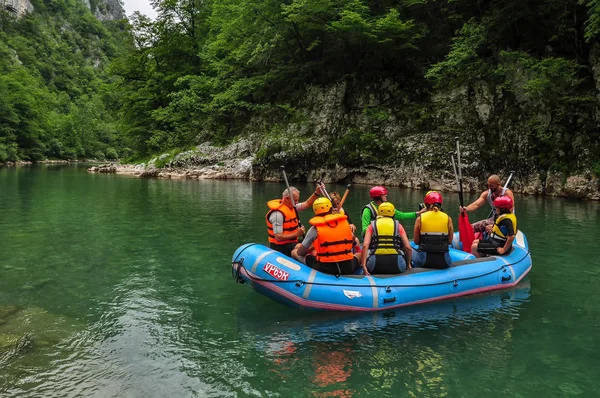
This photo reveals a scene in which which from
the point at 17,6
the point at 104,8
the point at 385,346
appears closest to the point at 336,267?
the point at 385,346

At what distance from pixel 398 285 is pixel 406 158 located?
2024 centimetres

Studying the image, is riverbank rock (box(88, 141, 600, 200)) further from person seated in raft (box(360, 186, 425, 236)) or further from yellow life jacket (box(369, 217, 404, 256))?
yellow life jacket (box(369, 217, 404, 256))

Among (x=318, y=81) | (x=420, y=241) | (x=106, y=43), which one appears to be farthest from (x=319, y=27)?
(x=106, y=43)

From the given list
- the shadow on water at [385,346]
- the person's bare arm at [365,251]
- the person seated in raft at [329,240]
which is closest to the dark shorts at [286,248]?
the person seated in raft at [329,240]

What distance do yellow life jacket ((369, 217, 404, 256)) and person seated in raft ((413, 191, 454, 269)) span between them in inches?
20.4

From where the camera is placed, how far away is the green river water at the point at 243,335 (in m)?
4.18

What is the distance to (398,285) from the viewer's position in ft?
20.3

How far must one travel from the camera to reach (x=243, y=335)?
5.34m

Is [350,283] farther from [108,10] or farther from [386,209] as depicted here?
[108,10]

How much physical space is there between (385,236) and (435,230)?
0.88 m

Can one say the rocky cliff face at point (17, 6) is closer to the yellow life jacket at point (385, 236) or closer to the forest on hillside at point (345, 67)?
the forest on hillside at point (345, 67)

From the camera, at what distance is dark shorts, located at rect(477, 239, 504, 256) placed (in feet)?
24.9

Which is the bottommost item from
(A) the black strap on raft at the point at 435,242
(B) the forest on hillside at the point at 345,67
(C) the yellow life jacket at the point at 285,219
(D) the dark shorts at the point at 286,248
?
(D) the dark shorts at the point at 286,248

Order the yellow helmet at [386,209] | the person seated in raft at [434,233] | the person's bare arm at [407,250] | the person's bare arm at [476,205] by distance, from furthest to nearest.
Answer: the person's bare arm at [476,205] < the person seated in raft at [434,233] < the person's bare arm at [407,250] < the yellow helmet at [386,209]
